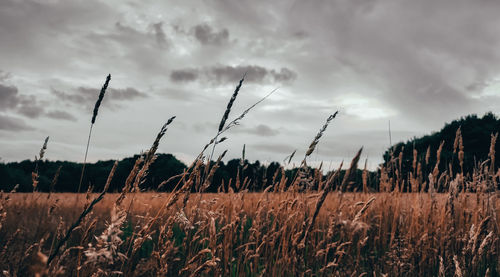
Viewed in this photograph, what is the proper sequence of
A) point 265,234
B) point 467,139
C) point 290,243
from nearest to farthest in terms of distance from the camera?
point 290,243 → point 265,234 → point 467,139

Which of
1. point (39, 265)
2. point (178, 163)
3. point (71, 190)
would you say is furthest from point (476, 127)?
point (71, 190)

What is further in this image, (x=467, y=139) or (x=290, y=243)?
(x=467, y=139)

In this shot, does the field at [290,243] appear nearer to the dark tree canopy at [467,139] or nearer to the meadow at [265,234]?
the meadow at [265,234]

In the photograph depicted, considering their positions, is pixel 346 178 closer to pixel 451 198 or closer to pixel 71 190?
pixel 451 198

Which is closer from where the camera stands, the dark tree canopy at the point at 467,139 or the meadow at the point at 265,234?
the meadow at the point at 265,234

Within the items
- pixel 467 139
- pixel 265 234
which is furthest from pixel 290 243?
pixel 467 139

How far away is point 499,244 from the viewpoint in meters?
3.84

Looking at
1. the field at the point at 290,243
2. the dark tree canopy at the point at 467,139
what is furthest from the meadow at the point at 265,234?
the dark tree canopy at the point at 467,139

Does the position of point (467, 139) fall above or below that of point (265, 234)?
above

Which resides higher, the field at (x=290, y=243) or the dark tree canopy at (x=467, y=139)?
the dark tree canopy at (x=467, y=139)

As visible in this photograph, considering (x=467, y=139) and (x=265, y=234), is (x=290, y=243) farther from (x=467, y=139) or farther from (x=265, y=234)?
(x=467, y=139)

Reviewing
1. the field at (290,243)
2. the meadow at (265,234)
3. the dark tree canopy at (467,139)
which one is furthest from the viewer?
the dark tree canopy at (467,139)

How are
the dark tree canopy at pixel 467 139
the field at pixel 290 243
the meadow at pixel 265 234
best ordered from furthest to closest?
1. the dark tree canopy at pixel 467 139
2. the field at pixel 290 243
3. the meadow at pixel 265 234

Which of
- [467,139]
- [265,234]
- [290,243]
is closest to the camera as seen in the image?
[290,243]
